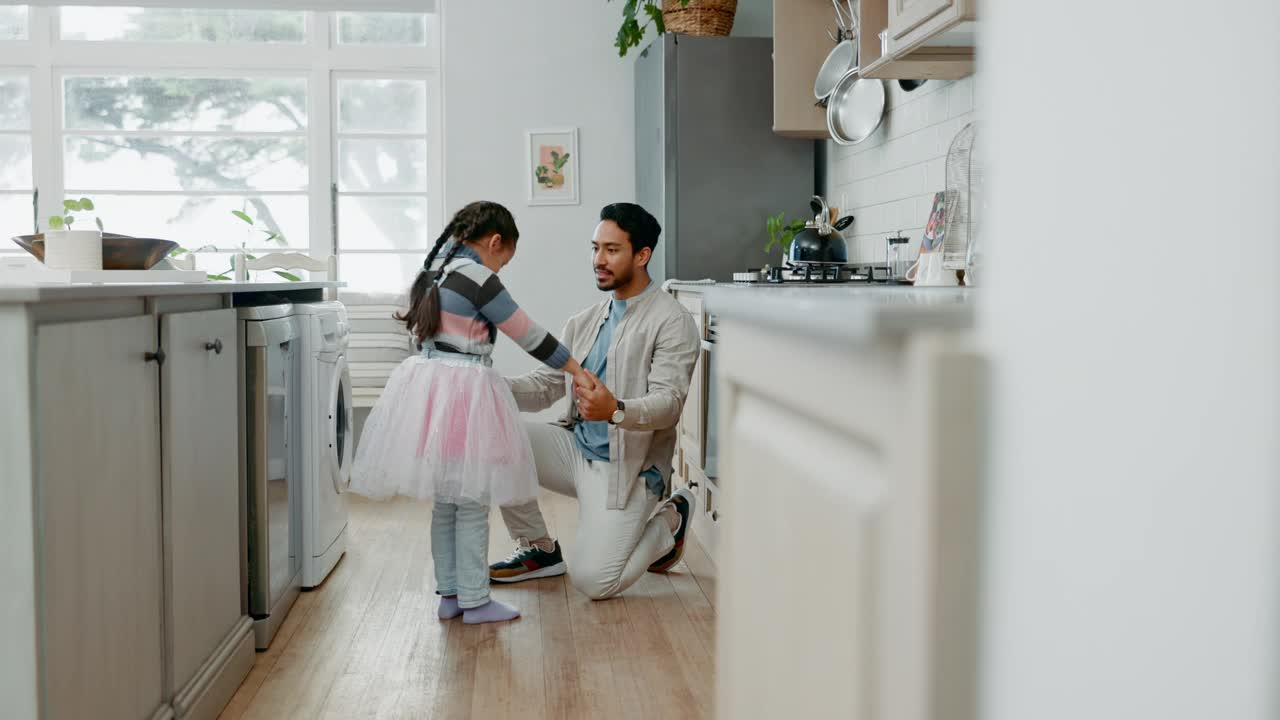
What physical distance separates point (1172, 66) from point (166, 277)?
8.00ft

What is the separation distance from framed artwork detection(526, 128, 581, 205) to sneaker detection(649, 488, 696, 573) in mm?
2240

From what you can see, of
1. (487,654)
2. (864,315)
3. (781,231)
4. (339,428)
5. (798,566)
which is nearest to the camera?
(864,315)

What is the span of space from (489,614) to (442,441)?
48cm

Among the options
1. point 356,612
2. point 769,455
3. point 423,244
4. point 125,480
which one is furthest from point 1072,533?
point 423,244

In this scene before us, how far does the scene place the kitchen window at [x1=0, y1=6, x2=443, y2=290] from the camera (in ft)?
17.3

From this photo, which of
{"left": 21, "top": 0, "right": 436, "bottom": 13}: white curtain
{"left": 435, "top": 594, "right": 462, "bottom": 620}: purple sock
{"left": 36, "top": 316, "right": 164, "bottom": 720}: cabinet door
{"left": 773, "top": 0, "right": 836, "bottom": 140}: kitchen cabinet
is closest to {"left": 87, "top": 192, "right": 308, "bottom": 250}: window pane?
{"left": 21, "top": 0, "right": 436, "bottom": 13}: white curtain

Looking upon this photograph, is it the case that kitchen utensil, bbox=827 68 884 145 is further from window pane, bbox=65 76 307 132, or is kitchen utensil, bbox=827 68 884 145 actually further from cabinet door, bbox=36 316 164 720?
window pane, bbox=65 76 307 132

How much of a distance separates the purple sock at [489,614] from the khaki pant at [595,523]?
26cm

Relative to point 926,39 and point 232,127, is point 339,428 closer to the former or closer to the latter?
point 926,39

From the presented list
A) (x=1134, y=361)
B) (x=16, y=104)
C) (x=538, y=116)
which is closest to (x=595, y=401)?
(x=1134, y=361)

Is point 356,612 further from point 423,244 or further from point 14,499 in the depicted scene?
point 423,244

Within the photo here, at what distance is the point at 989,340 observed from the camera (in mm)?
542

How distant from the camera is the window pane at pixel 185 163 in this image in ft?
17.5

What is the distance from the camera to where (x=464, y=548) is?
2.78 m
